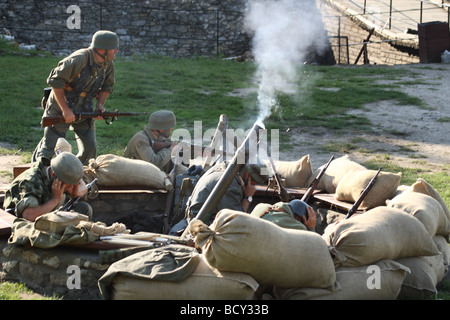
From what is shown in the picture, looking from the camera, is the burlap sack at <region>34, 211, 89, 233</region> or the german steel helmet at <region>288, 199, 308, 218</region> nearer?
the burlap sack at <region>34, 211, 89, 233</region>

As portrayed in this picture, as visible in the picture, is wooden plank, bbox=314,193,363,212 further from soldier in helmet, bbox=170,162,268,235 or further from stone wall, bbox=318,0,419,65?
stone wall, bbox=318,0,419,65

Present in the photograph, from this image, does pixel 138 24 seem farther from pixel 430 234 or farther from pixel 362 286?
pixel 362 286

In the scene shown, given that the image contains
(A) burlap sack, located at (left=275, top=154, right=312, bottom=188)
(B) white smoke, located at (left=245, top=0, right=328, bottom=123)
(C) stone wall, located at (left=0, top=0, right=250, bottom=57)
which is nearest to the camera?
(A) burlap sack, located at (left=275, top=154, right=312, bottom=188)

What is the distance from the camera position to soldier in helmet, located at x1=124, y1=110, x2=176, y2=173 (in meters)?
8.37

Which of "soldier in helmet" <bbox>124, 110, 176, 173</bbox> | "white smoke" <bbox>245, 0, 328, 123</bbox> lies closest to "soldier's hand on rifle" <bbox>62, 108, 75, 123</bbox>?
"soldier in helmet" <bbox>124, 110, 176, 173</bbox>

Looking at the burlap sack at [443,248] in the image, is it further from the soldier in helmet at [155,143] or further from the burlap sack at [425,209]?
the soldier in helmet at [155,143]

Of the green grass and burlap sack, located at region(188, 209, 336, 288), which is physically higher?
burlap sack, located at region(188, 209, 336, 288)

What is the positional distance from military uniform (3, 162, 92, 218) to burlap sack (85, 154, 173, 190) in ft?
4.23

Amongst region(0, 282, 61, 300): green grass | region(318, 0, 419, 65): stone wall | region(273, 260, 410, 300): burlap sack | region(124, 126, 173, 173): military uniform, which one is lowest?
region(0, 282, 61, 300): green grass

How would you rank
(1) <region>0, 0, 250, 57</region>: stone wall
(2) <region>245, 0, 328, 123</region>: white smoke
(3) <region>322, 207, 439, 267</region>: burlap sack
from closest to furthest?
1. (3) <region>322, 207, 439, 267</region>: burlap sack
2. (2) <region>245, 0, 328, 123</region>: white smoke
3. (1) <region>0, 0, 250, 57</region>: stone wall

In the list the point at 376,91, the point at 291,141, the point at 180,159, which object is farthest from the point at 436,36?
the point at 180,159

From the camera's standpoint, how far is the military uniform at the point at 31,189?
5934 millimetres

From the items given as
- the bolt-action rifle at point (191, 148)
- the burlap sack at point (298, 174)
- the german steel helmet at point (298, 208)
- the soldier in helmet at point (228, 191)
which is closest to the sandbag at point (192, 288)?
the german steel helmet at point (298, 208)
